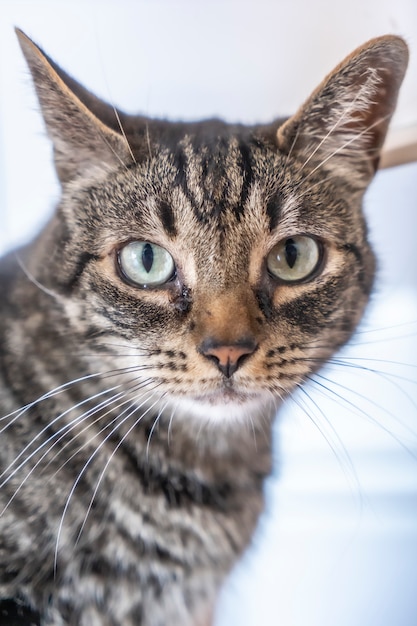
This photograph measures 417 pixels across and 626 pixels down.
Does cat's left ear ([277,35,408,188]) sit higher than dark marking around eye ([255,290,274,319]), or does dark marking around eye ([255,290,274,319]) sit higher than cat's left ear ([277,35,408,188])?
cat's left ear ([277,35,408,188])

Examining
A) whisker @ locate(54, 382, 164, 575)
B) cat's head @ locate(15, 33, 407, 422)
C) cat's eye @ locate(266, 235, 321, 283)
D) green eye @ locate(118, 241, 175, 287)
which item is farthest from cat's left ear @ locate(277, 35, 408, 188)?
whisker @ locate(54, 382, 164, 575)

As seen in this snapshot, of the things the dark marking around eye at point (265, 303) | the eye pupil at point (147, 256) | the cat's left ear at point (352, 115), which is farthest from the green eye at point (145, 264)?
the cat's left ear at point (352, 115)

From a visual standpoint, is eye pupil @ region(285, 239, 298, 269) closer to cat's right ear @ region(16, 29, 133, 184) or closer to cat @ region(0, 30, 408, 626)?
cat @ region(0, 30, 408, 626)

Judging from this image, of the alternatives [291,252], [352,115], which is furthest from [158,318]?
[352,115]

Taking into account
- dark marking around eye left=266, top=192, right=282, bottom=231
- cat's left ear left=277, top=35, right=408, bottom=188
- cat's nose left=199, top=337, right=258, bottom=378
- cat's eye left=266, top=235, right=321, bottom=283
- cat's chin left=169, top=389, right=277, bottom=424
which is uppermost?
cat's left ear left=277, top=35, right=408, bottom=188

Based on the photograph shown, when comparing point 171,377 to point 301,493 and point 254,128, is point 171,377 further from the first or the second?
point 301,493
